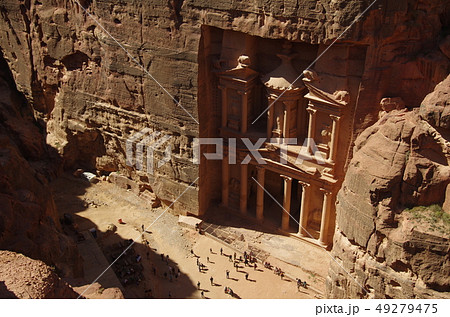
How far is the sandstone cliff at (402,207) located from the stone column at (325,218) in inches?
130

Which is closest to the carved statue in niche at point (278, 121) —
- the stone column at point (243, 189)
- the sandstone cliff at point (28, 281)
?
the stone column at point (243, 189)

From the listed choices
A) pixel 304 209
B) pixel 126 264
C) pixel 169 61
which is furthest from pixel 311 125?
pixel 126 264

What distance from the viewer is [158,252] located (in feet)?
65.3

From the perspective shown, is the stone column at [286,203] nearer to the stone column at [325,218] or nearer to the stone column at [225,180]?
the stone column at [325,218]

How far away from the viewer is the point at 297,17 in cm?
1603

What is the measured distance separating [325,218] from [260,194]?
2.96m

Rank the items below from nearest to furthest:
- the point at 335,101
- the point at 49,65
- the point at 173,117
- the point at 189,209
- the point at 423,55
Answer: the point at 423,55, the point at 335,101, the point at 173,117, the point at 189,209, the point at 49,65

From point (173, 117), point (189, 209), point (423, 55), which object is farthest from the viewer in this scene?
point (189, 209)

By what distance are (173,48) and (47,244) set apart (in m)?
8.55

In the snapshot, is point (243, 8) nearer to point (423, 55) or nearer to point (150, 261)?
point (423, 55)

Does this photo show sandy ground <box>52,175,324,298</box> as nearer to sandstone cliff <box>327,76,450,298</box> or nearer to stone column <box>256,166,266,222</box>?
stone column <box>256,166,266,222</box>

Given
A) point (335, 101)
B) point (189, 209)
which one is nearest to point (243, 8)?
point (335, 101)

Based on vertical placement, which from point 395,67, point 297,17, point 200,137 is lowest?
point 200,137

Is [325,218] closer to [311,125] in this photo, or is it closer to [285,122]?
[311,125]
